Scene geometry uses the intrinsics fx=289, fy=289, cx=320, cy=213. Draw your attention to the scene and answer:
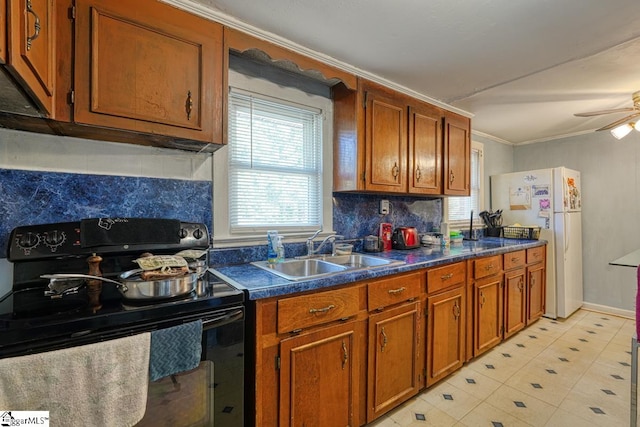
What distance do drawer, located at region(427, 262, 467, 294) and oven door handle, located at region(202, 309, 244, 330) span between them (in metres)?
1.28

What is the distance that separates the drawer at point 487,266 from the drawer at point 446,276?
6.7 inches

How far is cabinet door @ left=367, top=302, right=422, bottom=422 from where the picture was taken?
1.61 metres

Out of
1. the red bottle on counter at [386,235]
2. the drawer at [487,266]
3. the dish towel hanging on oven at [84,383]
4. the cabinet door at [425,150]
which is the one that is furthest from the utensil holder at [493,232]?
the dish towel hanging on oven at [84,383]

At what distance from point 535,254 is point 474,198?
3.15 ft

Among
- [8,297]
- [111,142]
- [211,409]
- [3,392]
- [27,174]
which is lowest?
[211,409]

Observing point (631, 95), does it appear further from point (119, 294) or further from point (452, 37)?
point (119, 294)

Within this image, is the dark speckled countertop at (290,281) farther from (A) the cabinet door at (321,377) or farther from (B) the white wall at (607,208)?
(B) the white wall at (607,208)

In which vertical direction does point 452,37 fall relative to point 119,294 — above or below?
above

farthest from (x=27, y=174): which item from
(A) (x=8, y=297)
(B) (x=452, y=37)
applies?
(B) (x=452, y=37)

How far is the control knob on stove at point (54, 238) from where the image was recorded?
117cm

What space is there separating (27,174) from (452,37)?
2.31m

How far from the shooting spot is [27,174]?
127cm

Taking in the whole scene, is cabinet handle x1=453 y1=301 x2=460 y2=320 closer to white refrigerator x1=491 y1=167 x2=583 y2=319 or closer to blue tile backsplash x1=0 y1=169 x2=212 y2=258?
blue tile backsplash x1=0 y1=169 x2=212 y2=258

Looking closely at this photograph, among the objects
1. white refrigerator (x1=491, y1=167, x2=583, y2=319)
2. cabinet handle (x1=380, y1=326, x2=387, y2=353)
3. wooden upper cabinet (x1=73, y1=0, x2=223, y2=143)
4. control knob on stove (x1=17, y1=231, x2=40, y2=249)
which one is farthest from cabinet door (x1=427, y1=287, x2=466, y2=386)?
control knob on stove (x1=17, y1=231, x2=40, y2=249)
